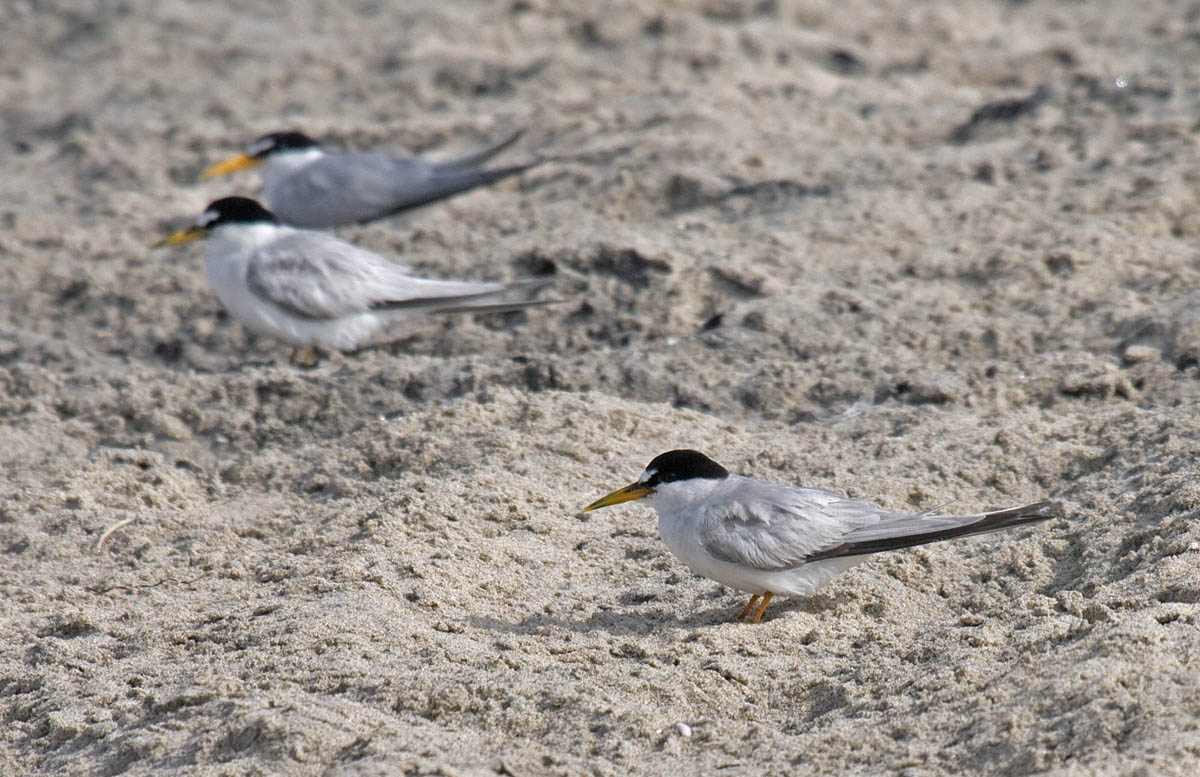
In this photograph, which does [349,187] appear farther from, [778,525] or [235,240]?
[778,525]

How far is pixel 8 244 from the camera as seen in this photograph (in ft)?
22.9

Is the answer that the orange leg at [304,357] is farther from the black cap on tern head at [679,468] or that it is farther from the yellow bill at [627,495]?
the black cap on tern head at [679,468]

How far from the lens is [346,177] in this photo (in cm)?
741

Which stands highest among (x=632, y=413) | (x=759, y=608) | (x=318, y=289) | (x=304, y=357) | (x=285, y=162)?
(x=285, y=162)

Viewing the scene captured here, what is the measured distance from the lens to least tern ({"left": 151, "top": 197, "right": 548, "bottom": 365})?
6090 mm

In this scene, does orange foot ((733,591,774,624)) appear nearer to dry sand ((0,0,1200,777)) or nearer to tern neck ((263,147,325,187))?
dry sand ((0,0,1200,777))

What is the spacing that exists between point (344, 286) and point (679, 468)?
8.34 feet

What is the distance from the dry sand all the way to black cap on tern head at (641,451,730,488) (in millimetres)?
333

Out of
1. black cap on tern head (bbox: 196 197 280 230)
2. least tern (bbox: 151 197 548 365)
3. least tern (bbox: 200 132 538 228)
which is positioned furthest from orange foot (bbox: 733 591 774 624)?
least tern (bbox: 200 132 538 228)

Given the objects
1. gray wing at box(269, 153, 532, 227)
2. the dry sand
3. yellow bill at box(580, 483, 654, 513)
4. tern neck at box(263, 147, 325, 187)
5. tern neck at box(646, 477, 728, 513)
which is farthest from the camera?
tern neck at box(263, 147, 325, 187)

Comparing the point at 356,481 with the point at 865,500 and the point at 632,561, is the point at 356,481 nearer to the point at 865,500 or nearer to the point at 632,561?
the point at 632,561

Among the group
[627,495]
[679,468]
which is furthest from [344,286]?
[679,468]

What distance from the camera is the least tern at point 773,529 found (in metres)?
3.88

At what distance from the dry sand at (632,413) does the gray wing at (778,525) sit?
217 mm
